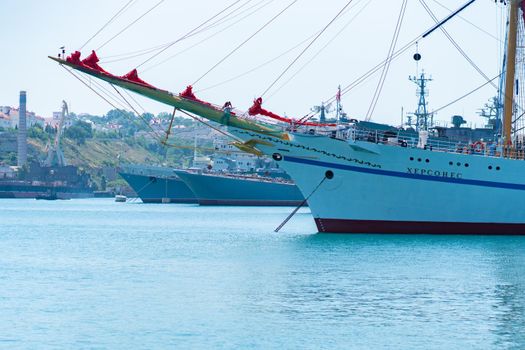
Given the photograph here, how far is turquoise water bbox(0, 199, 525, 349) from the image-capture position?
90.3ft

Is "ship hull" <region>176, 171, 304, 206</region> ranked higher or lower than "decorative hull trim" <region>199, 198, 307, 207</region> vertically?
higher

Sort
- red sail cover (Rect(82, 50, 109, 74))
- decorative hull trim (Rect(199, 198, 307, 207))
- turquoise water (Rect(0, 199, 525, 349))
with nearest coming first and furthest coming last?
turquoise water (Rect(0, 199, 525, 349)) → red sail cover (Rect(82, 50, 109, 74)) → decorative hull trim (Rect(199, 198, 307, 207))

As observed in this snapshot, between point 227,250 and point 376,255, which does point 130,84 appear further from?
point 376,255

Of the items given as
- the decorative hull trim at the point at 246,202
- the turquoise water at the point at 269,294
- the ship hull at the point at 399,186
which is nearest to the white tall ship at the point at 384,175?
the ship hull at the point at 399,186

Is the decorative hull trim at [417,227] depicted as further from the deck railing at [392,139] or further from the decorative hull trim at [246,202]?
the decorative hull trim at [246,202]

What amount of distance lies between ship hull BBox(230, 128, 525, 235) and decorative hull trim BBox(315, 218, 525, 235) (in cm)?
5

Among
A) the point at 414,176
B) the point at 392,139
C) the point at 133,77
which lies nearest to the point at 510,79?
the point at 392,139

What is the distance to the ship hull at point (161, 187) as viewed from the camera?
164 meters

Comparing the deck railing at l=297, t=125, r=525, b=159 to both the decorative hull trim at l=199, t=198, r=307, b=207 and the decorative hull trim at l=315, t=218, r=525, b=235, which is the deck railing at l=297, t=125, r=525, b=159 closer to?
the decorative hull trim at l=315, t=218, r=525, b=235

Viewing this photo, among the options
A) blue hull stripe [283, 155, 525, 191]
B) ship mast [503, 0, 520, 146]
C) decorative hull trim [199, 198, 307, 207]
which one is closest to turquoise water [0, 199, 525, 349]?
blue hull stripe [283, 155, 525, 191]

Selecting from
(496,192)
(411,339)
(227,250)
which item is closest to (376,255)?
(227,250)

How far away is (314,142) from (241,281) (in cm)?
1935

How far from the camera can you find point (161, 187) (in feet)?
549

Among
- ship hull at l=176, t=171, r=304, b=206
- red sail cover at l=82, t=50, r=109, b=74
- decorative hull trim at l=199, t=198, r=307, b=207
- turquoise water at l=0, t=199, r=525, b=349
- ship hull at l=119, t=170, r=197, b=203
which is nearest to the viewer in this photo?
turquoise water at l=0, t=199, r=525, b=349
